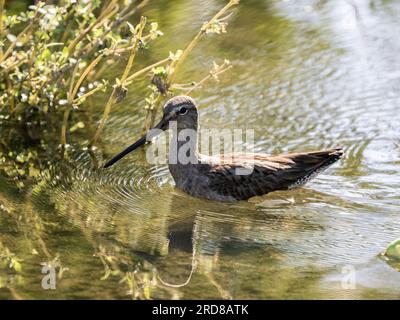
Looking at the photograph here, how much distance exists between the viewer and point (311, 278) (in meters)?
5.84

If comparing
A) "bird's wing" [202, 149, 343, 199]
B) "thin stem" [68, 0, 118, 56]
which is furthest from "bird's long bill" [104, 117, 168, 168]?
"thin stem" [68, 0, 118, 56]

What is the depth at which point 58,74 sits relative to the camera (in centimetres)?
793

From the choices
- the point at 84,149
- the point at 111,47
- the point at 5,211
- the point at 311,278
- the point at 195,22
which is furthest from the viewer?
the point at 195,22

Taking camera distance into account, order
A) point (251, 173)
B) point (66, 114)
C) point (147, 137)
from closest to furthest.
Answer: point (147, 137) < point (251, 173) < point (66, 114)

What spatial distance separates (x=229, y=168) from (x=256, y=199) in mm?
363

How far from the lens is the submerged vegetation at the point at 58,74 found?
754 centimetres

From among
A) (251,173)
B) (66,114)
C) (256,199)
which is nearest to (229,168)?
(251,173)

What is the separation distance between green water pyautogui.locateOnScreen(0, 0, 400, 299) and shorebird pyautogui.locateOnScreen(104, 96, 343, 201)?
12cm

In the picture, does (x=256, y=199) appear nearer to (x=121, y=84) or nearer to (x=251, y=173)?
(x=251, y=173)

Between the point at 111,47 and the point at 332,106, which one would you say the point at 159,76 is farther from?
the point at 332,106

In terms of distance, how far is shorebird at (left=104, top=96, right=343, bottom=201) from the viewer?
768cm

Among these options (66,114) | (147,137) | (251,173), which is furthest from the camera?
(66,114)
